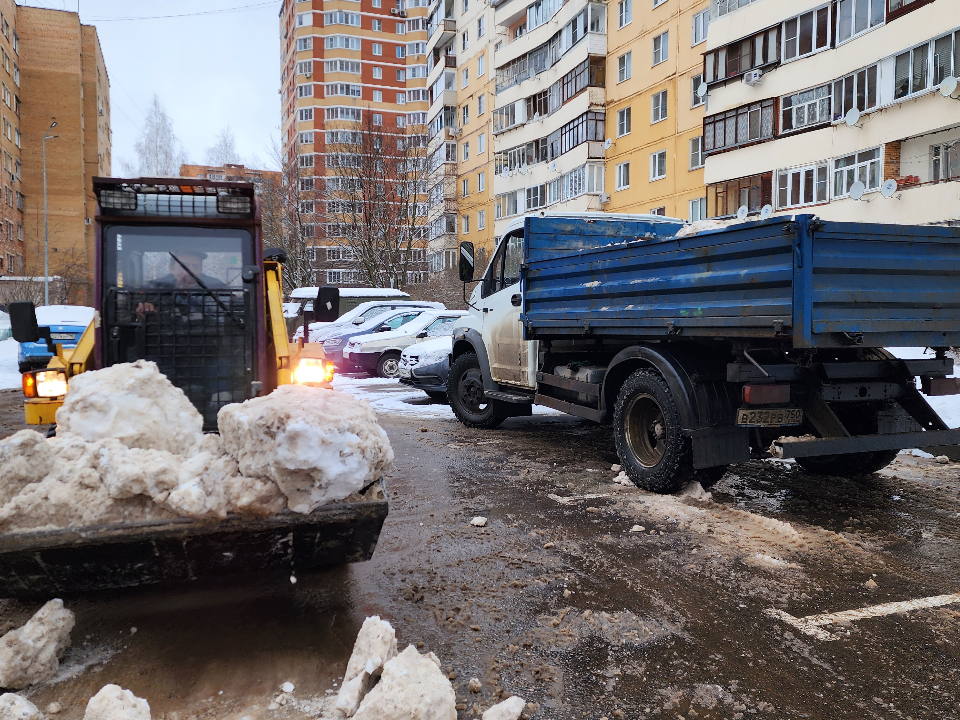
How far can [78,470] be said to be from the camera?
9.41 feet

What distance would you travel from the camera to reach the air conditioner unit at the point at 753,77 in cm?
2234

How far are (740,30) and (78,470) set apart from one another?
996 inches

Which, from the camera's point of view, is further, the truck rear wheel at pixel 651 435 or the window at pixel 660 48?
the window at pixel 660 48

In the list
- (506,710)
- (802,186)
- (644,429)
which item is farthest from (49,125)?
(506,710)

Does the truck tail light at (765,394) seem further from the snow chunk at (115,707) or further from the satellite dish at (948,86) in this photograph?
the satellite dish at (948,86)

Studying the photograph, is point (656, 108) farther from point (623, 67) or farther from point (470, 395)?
point (470, 395)

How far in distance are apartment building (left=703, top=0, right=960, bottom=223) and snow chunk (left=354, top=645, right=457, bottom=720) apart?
17.6m

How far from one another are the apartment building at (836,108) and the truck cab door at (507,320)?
40.7ft

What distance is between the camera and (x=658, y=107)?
30078 millimetres

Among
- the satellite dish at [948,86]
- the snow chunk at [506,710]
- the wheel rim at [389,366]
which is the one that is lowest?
the snow chunk at [506,710]

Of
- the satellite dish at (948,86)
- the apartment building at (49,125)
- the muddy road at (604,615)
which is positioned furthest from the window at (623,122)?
the apartment building at (49,125)

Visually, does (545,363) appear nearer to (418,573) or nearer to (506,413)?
(506,413)

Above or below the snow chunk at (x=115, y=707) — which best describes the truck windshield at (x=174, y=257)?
above

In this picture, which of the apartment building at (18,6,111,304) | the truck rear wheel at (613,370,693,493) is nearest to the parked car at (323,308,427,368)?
the truck rear wheel at (613,370,693,493)
